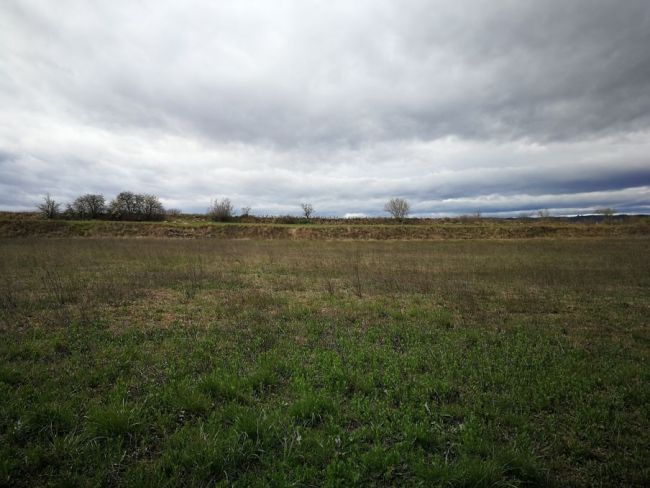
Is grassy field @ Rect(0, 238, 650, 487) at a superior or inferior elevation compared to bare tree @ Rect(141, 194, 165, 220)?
inferior

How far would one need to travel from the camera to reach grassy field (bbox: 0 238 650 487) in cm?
369

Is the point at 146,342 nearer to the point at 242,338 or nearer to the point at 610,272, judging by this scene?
the point at 242,338

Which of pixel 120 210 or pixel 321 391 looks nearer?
pixel 321 391

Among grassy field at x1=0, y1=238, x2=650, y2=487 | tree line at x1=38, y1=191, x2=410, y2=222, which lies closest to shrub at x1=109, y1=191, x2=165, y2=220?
tree line at x1=38, y1=191, x2=410, y2=222

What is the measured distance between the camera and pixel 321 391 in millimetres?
5293

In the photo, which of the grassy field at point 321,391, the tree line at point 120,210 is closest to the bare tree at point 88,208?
the tree line at point 120,210

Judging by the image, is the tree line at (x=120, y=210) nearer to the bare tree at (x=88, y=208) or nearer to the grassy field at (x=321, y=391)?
the bare tree at (x=88, y=208)

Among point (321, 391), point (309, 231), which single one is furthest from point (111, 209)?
point (321, 391)

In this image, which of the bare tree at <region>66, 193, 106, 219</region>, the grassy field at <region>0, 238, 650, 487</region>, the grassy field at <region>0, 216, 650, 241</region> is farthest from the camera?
the bare tree at <region>66, 193, 106, 219</region>

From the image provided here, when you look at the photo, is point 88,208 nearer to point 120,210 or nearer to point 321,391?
point 120,210

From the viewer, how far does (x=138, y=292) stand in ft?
41.1

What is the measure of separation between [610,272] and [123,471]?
24.1m

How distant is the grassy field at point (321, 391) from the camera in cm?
369

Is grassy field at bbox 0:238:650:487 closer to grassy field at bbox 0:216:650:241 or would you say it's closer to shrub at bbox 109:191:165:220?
grassy field at bbox 0:216:650:241
